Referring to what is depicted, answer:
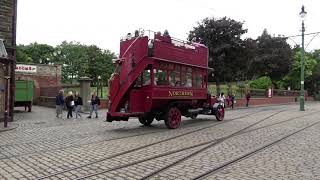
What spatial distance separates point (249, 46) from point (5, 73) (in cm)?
2367

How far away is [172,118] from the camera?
51.2 ft

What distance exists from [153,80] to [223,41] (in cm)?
A: 2124

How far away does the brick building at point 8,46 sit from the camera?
686 inches

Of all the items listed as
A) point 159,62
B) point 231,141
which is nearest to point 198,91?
point 159,62

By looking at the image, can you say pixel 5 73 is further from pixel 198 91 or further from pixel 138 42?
pixel 198 91

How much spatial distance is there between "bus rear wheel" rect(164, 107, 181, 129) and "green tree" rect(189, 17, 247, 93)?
19146 millimetres

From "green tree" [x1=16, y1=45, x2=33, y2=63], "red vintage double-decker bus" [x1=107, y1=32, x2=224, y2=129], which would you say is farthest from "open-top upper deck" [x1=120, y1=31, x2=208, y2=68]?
"green tree" [x1=16, y1=45, x2=33, y2=63]

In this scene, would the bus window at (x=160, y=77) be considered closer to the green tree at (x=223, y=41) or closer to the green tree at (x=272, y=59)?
the green tree at (x=223, y=41)

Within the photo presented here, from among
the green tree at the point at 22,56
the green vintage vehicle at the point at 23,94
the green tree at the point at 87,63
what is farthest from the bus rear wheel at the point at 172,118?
the green tree at the point at 22,56

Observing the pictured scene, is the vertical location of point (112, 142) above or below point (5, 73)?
below

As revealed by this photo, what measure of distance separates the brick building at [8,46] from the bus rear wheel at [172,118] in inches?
283

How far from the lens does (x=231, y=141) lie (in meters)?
12.0

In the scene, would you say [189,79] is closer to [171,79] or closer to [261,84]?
[171,79]

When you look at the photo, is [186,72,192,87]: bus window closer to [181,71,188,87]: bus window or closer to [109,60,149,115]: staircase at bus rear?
[181,71,188,87]: bus window
